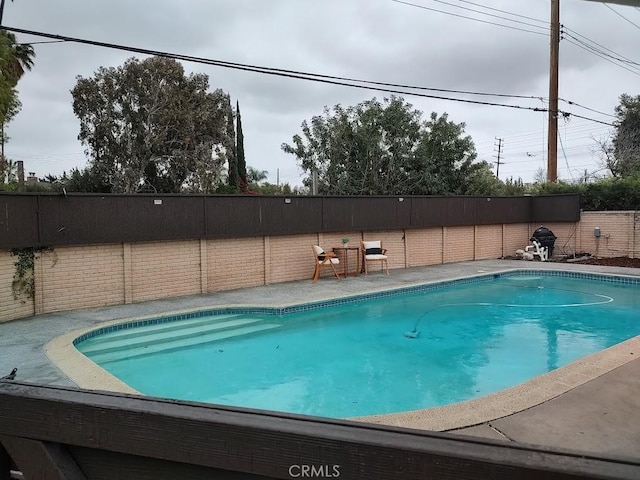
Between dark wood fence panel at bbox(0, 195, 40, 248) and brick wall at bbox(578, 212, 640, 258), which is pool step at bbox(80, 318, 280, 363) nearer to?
dark wood fence panel at bbox(0, 195, 40, 248)

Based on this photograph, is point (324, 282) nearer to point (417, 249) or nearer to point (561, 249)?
point (417, 249)

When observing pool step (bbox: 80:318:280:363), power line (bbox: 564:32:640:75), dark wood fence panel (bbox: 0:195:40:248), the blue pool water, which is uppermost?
power line (bbox: 564:32:640:75)

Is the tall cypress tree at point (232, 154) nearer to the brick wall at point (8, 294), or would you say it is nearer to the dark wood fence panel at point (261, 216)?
the dark wood fence panel at point (261, 216)

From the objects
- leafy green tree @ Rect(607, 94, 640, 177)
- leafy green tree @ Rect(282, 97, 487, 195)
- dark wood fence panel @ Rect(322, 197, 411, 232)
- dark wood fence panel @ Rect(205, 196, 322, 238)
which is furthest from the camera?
leafy green tree @ Rect(607, 94, 640, 177)

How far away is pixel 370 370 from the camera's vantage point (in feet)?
19.5

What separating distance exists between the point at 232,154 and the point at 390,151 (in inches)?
261

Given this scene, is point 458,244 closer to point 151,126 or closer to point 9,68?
point 151,126

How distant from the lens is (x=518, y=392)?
154 inches

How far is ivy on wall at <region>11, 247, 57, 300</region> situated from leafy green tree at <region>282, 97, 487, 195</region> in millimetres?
12978

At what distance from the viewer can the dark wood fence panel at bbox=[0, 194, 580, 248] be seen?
742 cm

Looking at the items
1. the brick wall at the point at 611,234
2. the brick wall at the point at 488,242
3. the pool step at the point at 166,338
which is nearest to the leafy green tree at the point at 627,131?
the brick wall at the point at 611,234

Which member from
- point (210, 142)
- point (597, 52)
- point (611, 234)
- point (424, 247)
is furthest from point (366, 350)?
point (597, 52)

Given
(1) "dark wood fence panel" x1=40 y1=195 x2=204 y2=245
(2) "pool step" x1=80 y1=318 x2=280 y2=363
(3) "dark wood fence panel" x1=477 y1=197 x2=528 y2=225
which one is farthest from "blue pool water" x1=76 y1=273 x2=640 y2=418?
(3) "dark wood fence panel" x1=477 y1=197 x2=528 y2=225

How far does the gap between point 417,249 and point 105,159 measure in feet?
41.9
